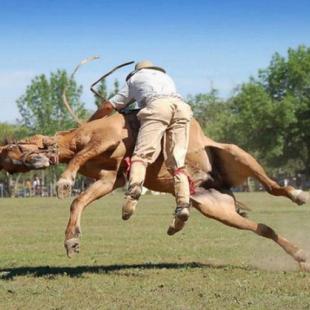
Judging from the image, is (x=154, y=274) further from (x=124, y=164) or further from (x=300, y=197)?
(x=300, y=197)

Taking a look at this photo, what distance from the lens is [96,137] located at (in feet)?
31.2

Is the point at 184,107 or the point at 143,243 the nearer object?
the point at 184,107

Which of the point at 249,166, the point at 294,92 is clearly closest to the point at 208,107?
the point at 294,92

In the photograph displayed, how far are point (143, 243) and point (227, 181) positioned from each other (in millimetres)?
4426

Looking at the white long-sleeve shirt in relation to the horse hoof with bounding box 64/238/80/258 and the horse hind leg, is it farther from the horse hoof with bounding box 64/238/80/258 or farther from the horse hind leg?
the horse hoof with bounding box 64/238/80/258

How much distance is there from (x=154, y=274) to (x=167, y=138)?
1.66 m

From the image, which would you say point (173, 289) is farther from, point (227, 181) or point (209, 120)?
point (209, 120)

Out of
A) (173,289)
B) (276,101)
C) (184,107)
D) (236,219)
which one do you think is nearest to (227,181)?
(236,219)

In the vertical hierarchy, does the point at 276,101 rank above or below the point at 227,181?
below

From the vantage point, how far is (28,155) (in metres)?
9.48

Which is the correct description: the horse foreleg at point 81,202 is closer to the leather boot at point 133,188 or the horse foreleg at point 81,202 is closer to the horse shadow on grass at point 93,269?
the leather boot at point 133,188

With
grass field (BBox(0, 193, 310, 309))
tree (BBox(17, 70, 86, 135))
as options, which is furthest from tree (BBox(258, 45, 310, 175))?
grass field (BBox(0, 193, 310, 309))

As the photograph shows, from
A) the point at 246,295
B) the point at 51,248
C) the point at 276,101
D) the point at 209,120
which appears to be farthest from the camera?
the point at 209,120

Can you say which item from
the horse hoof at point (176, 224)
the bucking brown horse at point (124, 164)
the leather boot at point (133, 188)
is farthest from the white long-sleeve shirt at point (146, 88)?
the horse hoof at point (176, 224)
